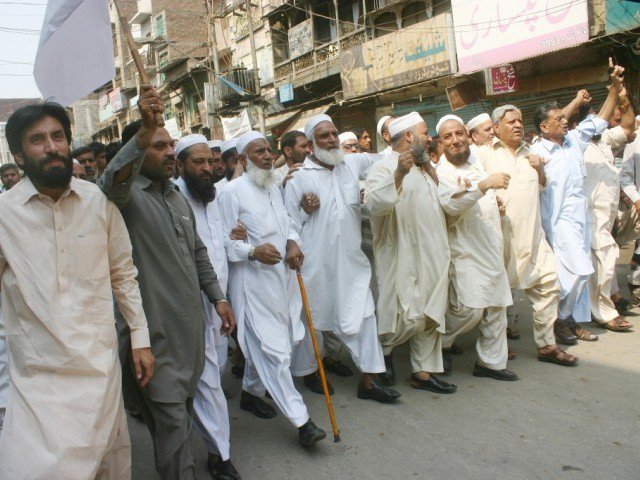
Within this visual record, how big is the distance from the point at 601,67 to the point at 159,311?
11.4m

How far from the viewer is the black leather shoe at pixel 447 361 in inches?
169

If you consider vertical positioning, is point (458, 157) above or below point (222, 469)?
above

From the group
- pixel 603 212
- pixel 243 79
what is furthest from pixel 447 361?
pixel 243 79

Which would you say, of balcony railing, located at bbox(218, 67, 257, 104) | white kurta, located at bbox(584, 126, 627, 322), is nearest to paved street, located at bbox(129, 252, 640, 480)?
white kurta, located at bbox(584, 126, 627, 322)

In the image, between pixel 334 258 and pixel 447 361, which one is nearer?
pixel 334 258

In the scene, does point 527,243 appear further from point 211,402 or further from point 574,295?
point 211,402

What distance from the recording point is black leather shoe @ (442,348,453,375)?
430 cm

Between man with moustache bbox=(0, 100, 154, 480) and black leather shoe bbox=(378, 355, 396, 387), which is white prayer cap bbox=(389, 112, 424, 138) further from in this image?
man with moustache bbox=(0, 100, 154, 480)

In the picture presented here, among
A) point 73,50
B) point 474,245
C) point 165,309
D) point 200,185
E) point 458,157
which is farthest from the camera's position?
point 458,157

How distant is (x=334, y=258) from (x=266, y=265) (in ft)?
2.29

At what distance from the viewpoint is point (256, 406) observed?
3871mm

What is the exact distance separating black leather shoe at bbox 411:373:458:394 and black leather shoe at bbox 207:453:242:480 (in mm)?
1560

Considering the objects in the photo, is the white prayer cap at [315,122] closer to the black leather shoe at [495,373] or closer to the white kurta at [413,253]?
the white kurta at [413,253]

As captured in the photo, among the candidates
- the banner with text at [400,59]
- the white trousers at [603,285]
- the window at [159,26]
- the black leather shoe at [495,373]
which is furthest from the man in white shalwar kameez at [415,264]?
the window at [159,26]
